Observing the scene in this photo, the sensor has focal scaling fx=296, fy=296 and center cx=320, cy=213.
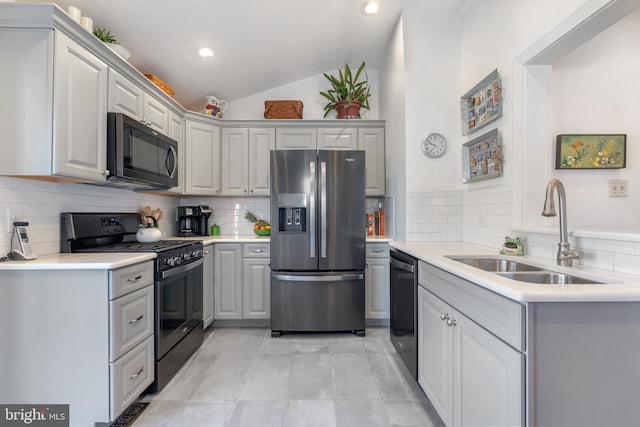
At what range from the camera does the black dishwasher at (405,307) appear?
6.30ft

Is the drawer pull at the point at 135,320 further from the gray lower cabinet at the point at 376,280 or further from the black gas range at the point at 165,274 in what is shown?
the gray lower cabinet at the point at 376,280

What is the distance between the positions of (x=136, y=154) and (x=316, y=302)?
6.14 ft

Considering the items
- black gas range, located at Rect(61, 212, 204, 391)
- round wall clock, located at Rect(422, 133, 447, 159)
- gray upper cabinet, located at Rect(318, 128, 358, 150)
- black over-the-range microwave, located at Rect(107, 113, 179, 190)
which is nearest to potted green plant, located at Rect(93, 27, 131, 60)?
black over-the-range microwave, located at Rect(107, 113, 179, 190)

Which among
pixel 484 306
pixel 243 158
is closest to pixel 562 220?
pixel 484 306

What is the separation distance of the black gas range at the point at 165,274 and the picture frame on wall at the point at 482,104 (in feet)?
8.05

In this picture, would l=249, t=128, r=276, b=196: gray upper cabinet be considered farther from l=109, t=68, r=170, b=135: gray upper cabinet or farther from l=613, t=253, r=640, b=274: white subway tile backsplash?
l=613, t=253, r=640, b=274: white subway tile backsplash

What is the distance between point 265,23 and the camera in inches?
97.9

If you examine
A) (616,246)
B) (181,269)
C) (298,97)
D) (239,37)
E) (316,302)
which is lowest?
(316,302)

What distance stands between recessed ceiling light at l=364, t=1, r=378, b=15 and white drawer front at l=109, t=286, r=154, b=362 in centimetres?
267

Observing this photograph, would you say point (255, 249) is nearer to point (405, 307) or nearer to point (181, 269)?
point (181, 269)

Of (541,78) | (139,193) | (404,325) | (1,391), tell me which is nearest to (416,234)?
(404,325)

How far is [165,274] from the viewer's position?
1973mm

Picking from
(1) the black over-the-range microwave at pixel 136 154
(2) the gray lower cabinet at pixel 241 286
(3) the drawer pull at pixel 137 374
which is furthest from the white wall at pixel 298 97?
(3) the drawer pull at pixel 137 374

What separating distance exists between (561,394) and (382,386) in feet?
4.10
